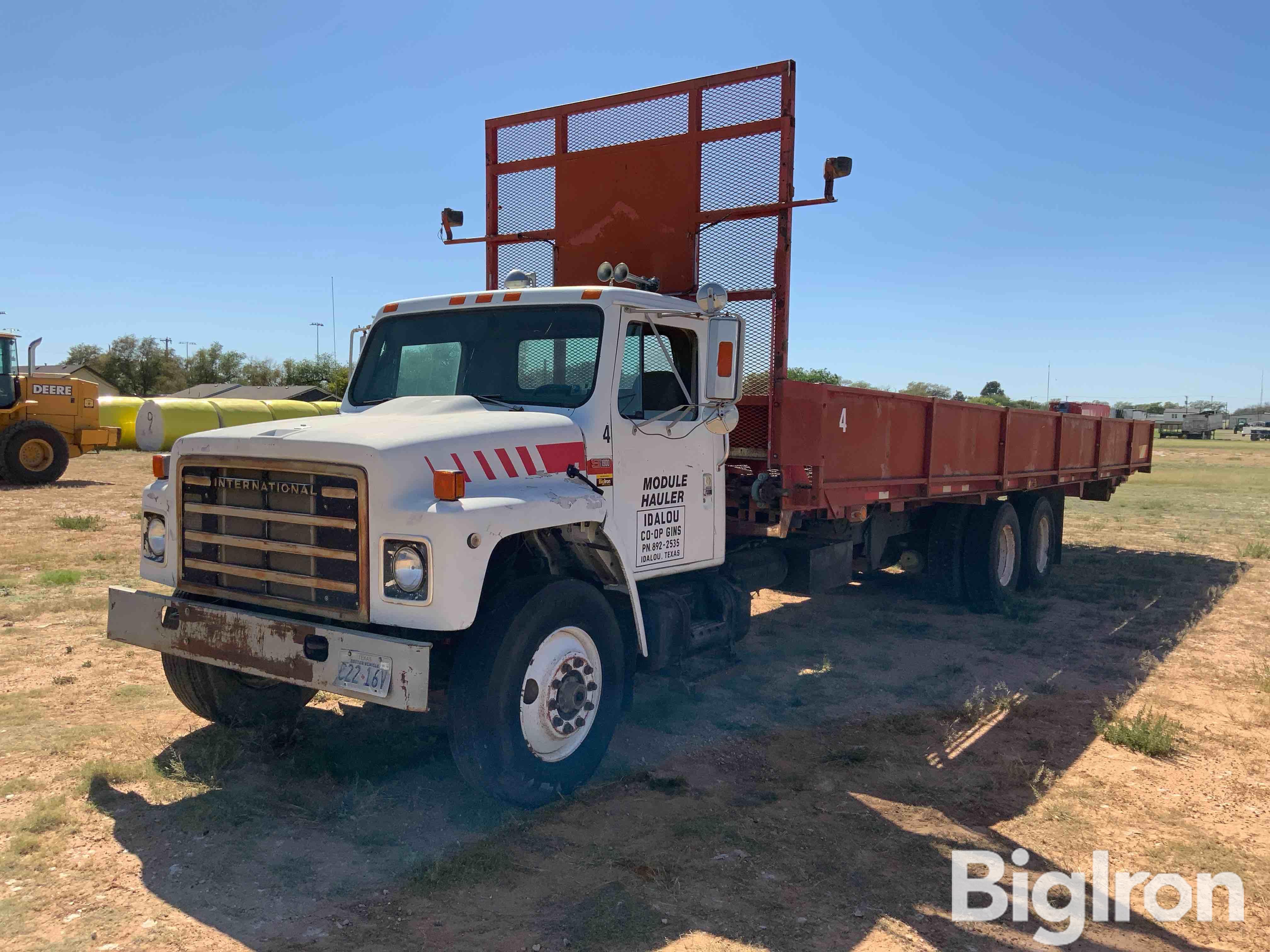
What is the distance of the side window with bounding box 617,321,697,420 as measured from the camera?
5336 mm

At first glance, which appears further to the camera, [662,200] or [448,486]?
[662,200]

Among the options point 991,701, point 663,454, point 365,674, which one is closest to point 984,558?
point 991,701

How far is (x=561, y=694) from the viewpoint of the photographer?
469 cm

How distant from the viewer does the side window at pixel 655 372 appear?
5.34m

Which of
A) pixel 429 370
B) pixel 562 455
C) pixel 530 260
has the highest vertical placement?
pixel 530 260

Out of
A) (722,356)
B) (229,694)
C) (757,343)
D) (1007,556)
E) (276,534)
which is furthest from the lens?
(1007,556)

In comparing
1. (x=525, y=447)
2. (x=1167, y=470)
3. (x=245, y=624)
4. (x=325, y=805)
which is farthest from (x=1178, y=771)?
(x=1167, y=470)

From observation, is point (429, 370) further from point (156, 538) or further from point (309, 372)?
point (309, 372)

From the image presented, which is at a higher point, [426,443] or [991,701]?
[426,443]

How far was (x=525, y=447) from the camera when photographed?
4.66m

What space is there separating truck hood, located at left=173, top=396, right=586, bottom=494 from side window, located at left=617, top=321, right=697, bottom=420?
1.72 feet

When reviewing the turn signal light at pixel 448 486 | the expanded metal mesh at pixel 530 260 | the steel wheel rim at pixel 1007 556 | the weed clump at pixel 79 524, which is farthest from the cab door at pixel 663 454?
the weed clump at pixel 79 524

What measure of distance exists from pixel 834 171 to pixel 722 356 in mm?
1775

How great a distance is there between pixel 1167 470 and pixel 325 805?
119ft
